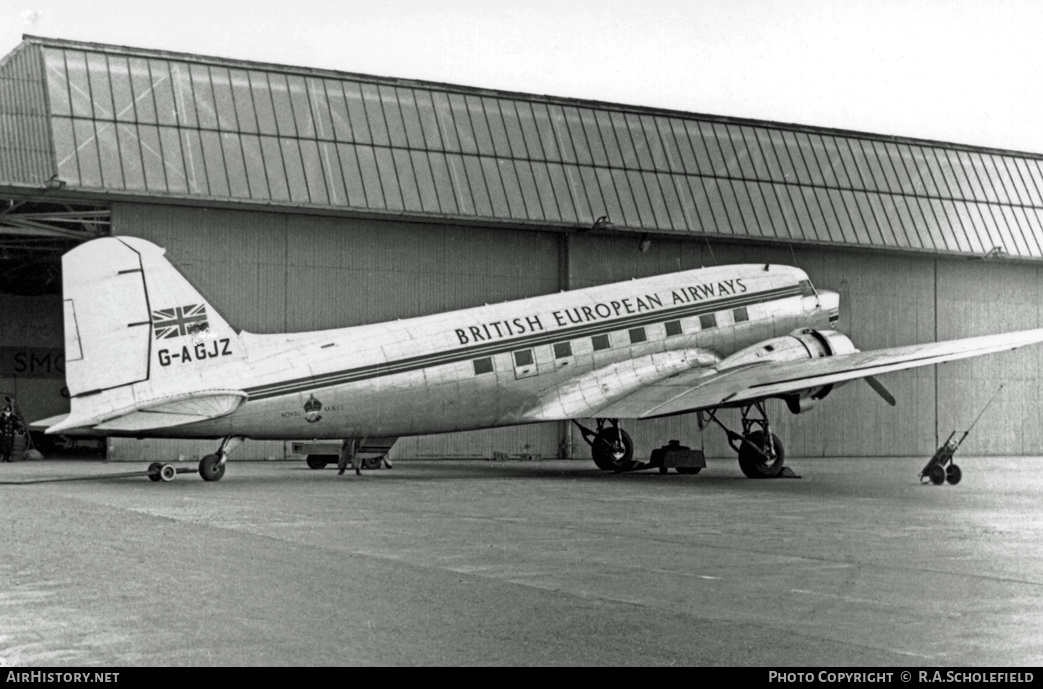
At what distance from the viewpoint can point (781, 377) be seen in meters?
27.1

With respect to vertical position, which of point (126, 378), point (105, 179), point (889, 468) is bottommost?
point (889, 468)

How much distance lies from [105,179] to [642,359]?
51.8ft

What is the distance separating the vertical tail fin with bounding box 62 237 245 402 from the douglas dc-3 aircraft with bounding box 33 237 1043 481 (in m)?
0.03

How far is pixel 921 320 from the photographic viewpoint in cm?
4672

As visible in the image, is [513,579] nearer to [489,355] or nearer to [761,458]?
[489,355]

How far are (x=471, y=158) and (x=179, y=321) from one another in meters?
17.7

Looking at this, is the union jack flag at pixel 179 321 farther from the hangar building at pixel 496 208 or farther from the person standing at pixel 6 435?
the person standing at pixel 6 435

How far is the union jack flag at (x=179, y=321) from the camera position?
76.7ft

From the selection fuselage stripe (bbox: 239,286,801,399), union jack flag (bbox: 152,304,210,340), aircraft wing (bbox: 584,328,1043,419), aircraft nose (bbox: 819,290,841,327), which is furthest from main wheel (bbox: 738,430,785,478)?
union jack flag (bbox: 152,304,210,340)

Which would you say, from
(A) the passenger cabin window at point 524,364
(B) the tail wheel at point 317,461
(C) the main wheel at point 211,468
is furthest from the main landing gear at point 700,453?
(C) the main wheel at point 211,468

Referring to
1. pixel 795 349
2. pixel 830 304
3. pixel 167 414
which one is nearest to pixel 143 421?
pixel 167 414

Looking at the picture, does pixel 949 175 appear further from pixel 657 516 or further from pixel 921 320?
pixel 657 516

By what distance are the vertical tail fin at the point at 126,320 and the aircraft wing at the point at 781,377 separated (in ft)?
33.3
